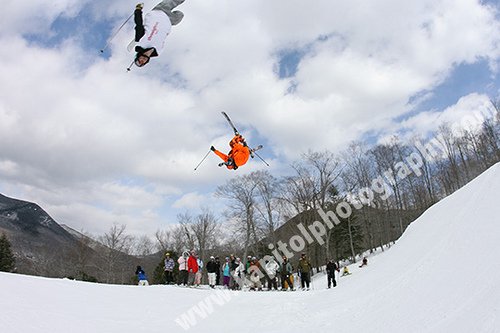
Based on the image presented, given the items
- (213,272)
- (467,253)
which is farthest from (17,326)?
(213,272)

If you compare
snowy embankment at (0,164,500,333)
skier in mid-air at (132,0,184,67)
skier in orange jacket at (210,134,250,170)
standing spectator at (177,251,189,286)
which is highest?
skier in mid-air at (132,0,184,67)

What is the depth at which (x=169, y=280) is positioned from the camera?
47.8ft

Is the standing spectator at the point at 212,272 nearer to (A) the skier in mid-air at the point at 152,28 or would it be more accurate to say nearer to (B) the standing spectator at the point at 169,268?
(B) the standing spectator at the point at 169,268

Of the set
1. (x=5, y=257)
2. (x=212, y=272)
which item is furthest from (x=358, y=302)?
(x=5, y=257)

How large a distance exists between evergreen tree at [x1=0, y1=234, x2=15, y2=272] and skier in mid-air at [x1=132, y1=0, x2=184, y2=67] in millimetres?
35852

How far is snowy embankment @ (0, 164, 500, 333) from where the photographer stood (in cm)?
458

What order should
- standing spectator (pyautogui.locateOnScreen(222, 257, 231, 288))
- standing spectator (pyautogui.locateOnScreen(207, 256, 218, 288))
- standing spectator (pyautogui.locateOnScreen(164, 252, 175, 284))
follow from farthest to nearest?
standing spectator (pyautogui.locateOnScreen(222, 257, 231, 288)) → standing spectator (pyautogui.locateOnScreen(207, 256, 218, 288)) → standing spectator (pyautogui.locateOnScreen(164, 252, 175, 284))

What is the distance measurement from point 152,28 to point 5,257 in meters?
36.8

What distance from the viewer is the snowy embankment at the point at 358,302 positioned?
4.58 m

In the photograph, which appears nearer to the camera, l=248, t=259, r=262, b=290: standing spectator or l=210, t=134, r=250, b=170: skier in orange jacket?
l=210, t=134, r=250, b=170: skier in orange jacket

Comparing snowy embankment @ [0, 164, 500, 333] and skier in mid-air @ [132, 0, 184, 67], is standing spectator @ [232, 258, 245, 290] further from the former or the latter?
skier in mid-air @ [132, 0, 184, 67]

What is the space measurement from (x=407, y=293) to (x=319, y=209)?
30816 millimetres

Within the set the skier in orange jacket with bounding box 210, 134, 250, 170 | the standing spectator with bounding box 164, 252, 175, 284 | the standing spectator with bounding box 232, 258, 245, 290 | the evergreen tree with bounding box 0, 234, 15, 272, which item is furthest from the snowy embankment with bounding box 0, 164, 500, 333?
the evergreen tree with bounding box 0, 234, 15, 272

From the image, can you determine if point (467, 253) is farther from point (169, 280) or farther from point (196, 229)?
point (196, 229)
